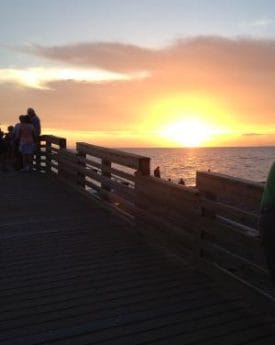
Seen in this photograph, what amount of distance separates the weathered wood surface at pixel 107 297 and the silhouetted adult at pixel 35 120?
360 inches

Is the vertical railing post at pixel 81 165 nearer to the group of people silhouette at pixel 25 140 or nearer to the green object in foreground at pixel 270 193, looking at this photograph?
the group of people silhouette at pixel 25 140

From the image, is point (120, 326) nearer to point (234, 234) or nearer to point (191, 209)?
point (234, 234)

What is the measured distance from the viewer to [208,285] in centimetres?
603

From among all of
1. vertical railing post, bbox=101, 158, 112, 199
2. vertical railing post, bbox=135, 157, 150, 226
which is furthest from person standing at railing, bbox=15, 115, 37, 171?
vertical railing post, bbox=135, 157, 150, 226

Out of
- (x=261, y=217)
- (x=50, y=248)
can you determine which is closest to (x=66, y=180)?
(x=50, y=248)

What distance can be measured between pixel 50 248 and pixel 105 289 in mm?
2052

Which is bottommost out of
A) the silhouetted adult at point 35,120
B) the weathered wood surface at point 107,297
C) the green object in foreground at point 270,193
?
the weathered wood surface at point 107,297

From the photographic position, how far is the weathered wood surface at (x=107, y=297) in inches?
188

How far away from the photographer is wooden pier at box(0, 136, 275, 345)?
192 inches

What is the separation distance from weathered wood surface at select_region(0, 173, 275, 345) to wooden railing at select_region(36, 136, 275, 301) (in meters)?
0.24

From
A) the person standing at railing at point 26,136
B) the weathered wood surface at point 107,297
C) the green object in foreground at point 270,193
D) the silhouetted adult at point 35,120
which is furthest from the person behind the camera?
the silhouetted adult at point 35,120

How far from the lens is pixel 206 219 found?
630cm

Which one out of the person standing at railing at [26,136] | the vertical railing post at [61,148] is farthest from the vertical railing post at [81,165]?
the person standing at railing at [26,136]

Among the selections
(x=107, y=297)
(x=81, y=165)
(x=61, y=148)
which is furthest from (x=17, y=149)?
(x=107, y=297)
